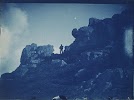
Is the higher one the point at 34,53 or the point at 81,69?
the point at 34,53

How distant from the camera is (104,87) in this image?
7184mm

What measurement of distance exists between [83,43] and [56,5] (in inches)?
50.9

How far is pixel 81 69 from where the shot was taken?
7.23 meters

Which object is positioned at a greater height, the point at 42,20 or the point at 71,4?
the point at 71,4

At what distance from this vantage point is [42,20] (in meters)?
7.25

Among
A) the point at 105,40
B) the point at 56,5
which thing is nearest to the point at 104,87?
the point at 105,40

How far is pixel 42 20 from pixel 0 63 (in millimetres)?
1629

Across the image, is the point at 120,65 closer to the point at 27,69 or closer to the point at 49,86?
the point at 49,86

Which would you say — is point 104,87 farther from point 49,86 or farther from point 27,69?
point 27,69

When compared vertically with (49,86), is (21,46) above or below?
above

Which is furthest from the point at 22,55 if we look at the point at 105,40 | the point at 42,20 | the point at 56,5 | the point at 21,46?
the point at 105,40

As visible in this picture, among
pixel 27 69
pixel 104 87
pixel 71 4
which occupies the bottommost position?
pixel 104 87

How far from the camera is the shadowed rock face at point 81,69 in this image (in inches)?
281

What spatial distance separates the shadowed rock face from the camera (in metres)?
7.15
